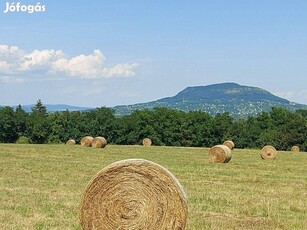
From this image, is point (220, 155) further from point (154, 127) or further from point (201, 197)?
point (154, 127)

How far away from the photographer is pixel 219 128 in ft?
255

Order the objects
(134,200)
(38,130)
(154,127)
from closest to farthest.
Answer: (134,200) < (154,127) < (38,130)

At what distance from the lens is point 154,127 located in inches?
3100

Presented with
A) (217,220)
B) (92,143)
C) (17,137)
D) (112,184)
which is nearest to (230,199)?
(217,220)

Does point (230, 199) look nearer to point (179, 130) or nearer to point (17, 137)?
point (179, 130)

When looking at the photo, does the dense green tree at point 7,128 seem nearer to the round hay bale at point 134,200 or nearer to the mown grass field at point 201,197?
the mown grass field at point 201,197

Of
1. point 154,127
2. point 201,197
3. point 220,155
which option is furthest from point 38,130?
point 201,197

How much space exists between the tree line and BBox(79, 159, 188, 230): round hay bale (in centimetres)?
6398

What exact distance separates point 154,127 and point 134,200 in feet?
223

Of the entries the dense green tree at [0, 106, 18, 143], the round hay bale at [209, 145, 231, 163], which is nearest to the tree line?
the dense green tree at [0, 106, 18, 143]

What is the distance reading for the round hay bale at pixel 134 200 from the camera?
34.6 ft

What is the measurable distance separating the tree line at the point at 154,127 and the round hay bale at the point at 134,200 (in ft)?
210

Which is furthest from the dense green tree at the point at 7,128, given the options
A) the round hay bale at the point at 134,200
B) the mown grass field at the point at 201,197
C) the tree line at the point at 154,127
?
the round hay bale at the point at 134,200

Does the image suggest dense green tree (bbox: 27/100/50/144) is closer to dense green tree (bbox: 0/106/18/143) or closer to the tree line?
the tree line
